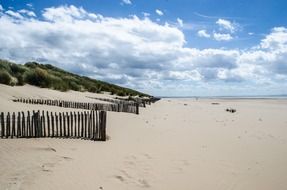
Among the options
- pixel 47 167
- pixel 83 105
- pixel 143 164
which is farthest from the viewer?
pixel 83 105

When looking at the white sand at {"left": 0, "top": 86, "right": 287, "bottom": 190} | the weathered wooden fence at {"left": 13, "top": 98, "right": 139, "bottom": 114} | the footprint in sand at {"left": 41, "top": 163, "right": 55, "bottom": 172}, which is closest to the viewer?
the white sand at {"left": 0, "top": 86, "right": 287, "bottom": 190}

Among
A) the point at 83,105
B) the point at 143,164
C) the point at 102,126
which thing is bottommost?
the point at 143,164

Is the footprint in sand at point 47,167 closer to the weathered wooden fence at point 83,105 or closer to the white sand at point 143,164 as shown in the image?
the white sand at point 143,164

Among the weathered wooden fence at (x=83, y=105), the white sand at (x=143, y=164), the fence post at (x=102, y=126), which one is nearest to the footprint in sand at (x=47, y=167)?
the white sand at (x=143, y=164)

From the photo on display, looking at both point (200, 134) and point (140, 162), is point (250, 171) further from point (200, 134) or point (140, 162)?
point (200, 134)

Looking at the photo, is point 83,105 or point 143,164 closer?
point 143,164

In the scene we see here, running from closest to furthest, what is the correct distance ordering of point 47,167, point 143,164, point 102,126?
point 47,167 → point 143,164 → point 102,126

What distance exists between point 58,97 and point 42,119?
859 inches

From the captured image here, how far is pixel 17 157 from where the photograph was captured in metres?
8.96

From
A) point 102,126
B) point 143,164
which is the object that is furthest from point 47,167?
point 102,126

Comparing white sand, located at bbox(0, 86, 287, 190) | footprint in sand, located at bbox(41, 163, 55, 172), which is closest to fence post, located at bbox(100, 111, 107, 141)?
white sand, located at bbox(0, 86, 287, 190)

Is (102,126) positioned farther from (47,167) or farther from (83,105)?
(83,105)

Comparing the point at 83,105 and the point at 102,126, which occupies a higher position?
the point at 83,105

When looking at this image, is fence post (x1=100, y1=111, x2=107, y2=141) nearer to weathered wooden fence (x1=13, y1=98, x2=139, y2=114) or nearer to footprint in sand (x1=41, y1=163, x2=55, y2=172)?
footprint in sand (x1=41, y1=163, x2=55, y2=172)
